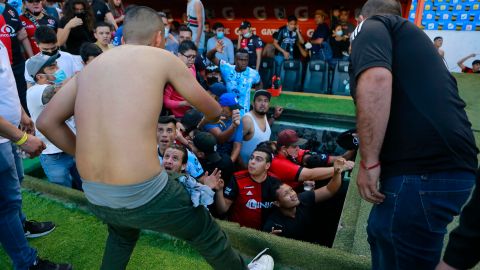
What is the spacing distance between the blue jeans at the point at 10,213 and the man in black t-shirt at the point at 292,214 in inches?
67.4

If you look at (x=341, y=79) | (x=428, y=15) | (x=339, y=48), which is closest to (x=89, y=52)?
(x=341, y=79)

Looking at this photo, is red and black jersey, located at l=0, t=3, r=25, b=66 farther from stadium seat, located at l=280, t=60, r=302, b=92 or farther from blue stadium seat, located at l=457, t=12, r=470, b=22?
blue stadium seat, located at l=457, t=12, r=470, b=22

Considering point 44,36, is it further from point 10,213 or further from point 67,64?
point 10,213

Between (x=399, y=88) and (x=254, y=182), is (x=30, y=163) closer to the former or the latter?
(x=254, y=182)

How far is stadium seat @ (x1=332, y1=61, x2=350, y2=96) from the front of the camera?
7.22 m

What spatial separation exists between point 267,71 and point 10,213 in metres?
6.49

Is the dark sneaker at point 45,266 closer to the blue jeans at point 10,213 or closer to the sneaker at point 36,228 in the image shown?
the blue jeans at point 10,213

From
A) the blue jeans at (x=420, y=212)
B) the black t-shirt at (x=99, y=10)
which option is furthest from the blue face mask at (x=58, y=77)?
the black t-shirt at (x=99, y=10)

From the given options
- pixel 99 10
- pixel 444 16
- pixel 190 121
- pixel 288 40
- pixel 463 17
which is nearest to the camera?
pixel 190 121

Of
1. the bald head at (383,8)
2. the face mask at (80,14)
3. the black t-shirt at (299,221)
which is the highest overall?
the bald head at (383,8)

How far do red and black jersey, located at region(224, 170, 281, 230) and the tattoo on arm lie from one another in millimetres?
1575

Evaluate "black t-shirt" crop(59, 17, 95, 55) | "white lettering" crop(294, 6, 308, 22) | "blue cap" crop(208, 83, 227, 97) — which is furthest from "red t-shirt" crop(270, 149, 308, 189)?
"white lettering" crop(294, 6, 308, 22)

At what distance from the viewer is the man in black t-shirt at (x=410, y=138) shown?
4.46ft

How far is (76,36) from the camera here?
15.6ft
